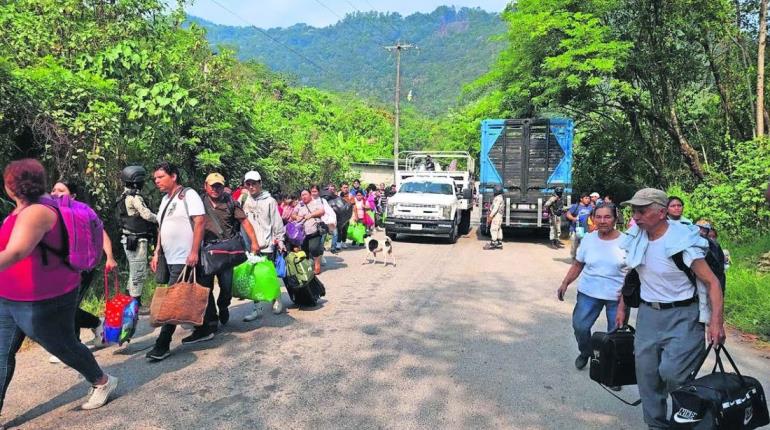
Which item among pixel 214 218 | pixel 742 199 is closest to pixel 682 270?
pixel 214 218

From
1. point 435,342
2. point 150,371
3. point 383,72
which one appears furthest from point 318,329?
point 383,72

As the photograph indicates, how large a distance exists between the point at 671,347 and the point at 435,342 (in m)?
2.85

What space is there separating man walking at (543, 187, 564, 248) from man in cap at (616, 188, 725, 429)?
38.9 feet

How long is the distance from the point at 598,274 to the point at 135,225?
4684 mm

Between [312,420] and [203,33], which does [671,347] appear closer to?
[312,420]

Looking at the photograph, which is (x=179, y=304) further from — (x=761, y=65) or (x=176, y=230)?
(x=761, y=65)

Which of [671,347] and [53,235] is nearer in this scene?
[671,347]

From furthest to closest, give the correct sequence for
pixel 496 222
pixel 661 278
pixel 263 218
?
pixel 496 222 → pixel 263 218 → pixel 661 278

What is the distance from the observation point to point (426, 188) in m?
16.5

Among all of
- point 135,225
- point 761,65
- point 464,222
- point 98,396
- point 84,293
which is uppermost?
point 761,65

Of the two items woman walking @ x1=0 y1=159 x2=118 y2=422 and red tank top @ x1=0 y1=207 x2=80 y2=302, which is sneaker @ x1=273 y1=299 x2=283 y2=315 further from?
red tank top @ x1=0 y1=207 x2=80 y2=302

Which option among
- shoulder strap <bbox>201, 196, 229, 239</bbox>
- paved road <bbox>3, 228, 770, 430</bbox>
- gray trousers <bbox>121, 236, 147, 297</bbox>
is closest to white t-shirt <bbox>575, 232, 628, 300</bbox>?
paved road <bbox>3, 228, 770, 430</bbox>

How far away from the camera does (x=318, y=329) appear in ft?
20.7

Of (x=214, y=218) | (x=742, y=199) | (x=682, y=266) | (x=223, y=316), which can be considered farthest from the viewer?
(x=742, y=199)
